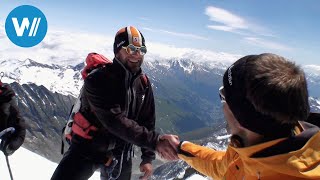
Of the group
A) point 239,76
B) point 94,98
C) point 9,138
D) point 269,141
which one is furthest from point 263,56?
point 9,138

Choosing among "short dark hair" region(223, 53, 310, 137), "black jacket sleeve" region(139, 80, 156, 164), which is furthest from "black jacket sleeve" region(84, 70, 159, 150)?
"short dark hair" region(223, 53, 310, 137)

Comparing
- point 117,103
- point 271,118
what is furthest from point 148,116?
point 271,118

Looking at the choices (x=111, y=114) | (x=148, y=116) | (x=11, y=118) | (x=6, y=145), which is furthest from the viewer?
(x=11, y=118)

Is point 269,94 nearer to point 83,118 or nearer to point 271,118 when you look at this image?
point 271,118

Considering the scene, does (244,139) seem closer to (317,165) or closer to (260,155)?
(260,155)

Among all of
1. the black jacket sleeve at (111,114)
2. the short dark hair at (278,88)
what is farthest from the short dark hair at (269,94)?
the black jacket sleeve at (111,114)

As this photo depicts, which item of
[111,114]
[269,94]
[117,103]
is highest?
[269,94]

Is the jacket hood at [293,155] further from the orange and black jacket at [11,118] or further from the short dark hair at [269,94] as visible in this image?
the orange and black jacket at [11,118]
